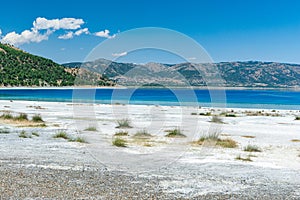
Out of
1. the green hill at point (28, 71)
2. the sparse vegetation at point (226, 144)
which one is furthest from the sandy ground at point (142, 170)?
the green hill at point (28, 71)

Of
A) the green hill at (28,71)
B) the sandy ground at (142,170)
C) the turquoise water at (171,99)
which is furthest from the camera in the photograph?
the green hill at (28,71)

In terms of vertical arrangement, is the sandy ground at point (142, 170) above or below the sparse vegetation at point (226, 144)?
below

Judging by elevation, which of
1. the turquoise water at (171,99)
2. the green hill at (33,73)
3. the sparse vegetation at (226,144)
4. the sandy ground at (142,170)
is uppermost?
the green hill at (33,73)

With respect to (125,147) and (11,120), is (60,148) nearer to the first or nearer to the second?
(125,147)

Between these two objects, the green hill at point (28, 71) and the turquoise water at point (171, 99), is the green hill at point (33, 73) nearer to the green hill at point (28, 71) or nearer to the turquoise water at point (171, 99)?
the green hill at point (28, 71)

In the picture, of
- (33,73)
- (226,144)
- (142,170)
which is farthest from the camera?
(33,73)

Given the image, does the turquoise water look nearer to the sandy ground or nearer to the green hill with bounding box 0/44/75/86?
the green hill with bounding box 0/44/75/86

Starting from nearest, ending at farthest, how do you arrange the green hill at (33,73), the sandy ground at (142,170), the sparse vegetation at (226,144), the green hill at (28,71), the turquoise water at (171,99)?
the sandy ground at (142,170)
the sparse vegetation at (226,144)
the turquoise water at (171,99)
the green hill at (33,73)
the green hill at (28,71)

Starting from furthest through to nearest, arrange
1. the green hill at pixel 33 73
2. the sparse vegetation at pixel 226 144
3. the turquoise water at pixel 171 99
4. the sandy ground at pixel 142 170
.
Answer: the green hill at pixel 33 73
the turquoise water at pixel 171 99
the sparse vegetation at pixel 226 144
the sandy ground at pixel 142 170

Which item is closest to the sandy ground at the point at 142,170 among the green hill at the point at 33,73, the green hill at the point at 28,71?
the green hill at the point at 33,73

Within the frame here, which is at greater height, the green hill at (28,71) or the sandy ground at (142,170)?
the green hill at (28,71)

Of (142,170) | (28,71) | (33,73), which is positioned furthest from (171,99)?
(142,170)

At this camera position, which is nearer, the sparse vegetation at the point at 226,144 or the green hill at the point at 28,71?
the sparse vegetation at the point at 226,144

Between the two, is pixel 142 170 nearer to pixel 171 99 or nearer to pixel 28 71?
pixel 171 99
